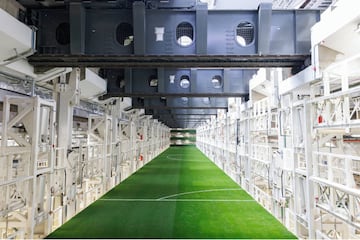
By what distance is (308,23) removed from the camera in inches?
205

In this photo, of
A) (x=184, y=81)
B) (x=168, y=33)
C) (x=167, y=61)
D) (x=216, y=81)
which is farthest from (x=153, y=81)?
(x=168, y=33)

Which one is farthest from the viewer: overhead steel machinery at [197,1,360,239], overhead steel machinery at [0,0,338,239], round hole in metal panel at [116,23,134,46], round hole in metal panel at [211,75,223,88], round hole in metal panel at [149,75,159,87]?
round hole in metal panel at [211,75,223,88]

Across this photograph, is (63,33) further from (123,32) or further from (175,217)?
(175,217)

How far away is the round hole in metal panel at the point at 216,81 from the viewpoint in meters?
9.69

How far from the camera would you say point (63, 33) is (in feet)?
18.0

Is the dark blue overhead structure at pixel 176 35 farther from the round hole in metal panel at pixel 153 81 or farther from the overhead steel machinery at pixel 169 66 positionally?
the round hole in metal panel at pixel 153 81

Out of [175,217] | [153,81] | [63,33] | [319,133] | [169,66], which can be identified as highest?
[63,33]

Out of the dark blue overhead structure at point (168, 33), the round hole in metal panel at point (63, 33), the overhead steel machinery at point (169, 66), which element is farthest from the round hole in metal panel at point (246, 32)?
the round hole in metal panel at point (63, 33)

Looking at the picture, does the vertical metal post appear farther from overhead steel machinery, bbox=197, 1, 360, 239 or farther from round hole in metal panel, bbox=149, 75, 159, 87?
round hole in metal panel, bbox=149, 75, 159, 87

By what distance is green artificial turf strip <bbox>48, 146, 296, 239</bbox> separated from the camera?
5500mm

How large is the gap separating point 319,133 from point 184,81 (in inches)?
226

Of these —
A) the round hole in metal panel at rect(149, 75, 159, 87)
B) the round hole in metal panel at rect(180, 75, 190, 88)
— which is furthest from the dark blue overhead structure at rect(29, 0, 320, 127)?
the round hole in metal panel at rect(180, 75, 190, 88)

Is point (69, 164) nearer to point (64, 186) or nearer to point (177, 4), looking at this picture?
point (64, 186)

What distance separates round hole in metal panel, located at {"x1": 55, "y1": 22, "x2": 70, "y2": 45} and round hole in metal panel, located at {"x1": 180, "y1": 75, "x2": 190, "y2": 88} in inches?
178
